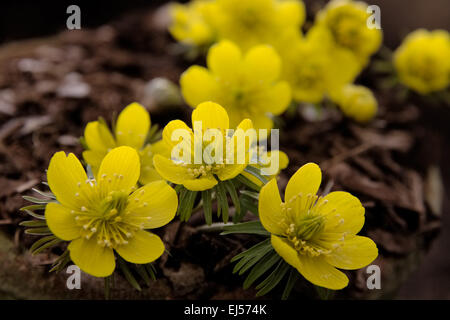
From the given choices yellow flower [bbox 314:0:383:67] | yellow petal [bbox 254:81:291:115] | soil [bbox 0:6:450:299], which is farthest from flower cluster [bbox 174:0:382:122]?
soil [bbox 0:6:450:299]

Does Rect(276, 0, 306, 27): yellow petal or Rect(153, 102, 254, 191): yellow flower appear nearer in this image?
Rect(153, 102, 254, 191): yellow flower

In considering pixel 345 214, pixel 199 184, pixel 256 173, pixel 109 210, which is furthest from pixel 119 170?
pixel 345 214

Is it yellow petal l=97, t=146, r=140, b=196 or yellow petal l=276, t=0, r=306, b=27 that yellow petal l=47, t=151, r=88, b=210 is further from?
yellow petal l=276, t=0, r=306, b=27

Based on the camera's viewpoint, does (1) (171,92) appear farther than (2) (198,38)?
No

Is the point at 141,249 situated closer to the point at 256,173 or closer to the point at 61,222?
the point at 61,222

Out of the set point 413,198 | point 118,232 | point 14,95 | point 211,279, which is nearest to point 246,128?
point 118,232
